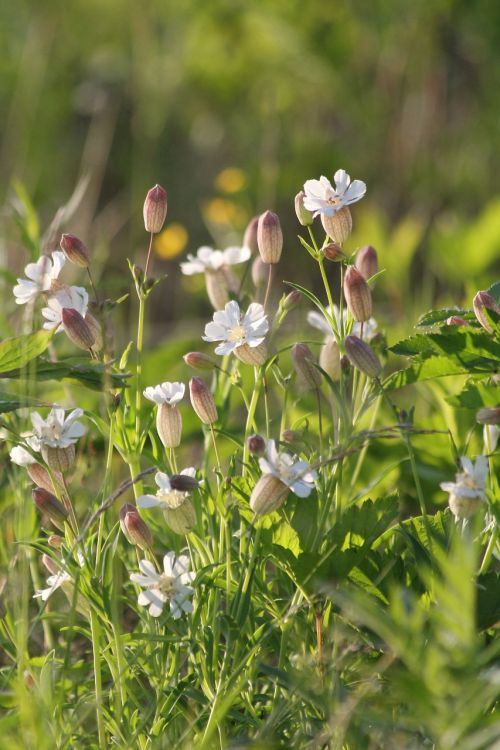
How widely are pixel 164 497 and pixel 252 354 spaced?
0.13m

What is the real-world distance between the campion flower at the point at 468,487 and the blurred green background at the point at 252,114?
6.06 feet

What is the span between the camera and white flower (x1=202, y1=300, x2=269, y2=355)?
2.38ft

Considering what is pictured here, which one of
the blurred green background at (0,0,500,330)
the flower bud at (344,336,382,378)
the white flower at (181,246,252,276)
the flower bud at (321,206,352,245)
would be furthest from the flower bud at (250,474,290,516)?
the blurred green background at (0,0,500,330)

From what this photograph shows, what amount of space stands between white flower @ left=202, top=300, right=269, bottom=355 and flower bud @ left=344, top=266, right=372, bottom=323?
0.07 metres

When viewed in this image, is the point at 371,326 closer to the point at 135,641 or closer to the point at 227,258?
the point at 227,258

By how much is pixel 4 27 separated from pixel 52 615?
3.78 meters

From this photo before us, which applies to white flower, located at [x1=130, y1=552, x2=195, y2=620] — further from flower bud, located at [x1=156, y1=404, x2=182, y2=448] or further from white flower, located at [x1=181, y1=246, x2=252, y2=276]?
white flower, located at [x1=181, y1=246, x2=252, y2=276]

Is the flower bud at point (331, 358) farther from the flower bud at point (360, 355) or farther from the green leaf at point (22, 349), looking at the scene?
the green leaf at point (22, 349)

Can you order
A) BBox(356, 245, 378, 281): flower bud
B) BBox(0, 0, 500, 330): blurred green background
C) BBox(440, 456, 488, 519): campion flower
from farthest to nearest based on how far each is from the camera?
1. BBox(0, 0, 500, 330): blurred green background
2. BBox(356, 245, 378, 281): flower bud
3. BBox(440, 456, 488, 519): campion flower

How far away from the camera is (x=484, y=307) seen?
717 mm

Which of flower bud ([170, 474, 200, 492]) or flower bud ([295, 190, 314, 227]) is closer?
flower bud ([170, 474, 200, 492])

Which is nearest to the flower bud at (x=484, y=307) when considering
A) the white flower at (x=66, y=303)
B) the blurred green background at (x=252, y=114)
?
the white flower at (x=66, y=303)

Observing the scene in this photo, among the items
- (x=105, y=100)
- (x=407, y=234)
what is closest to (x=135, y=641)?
(x=407, y=234)

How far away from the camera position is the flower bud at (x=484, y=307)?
716mm
